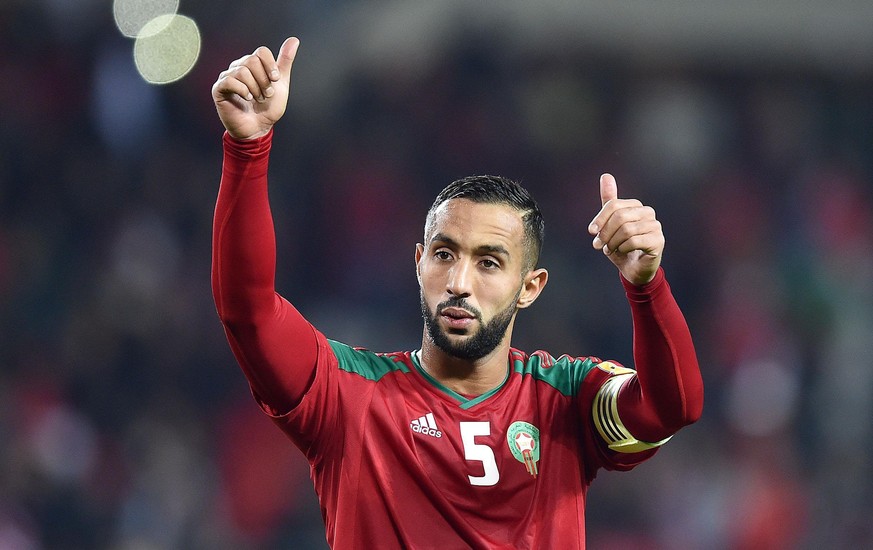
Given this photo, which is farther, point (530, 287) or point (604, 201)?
point (530, 287)

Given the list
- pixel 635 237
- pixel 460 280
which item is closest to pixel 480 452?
pixel 460 280

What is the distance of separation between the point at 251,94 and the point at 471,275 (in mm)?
781

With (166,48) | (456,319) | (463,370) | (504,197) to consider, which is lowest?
(463,370)

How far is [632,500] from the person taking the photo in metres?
6.75

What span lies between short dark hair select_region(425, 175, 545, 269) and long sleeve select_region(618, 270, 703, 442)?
1.28ft

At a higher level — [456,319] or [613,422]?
[456,319]

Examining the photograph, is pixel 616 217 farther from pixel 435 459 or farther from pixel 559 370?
pixel 435 459

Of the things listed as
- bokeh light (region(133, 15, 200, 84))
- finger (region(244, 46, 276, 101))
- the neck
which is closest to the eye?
the neck

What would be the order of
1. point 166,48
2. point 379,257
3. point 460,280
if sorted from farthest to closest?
point 166,48
point 379,257
point 460,280

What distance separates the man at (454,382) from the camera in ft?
7.90

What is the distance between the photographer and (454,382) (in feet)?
9.46

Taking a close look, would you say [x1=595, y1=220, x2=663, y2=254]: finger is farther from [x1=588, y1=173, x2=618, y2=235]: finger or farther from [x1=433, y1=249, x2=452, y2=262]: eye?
[x1=433, y1=249, x2=452, y2=262]: eye

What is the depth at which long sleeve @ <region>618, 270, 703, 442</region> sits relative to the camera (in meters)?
2.61

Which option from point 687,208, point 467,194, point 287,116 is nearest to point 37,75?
point 287,116
